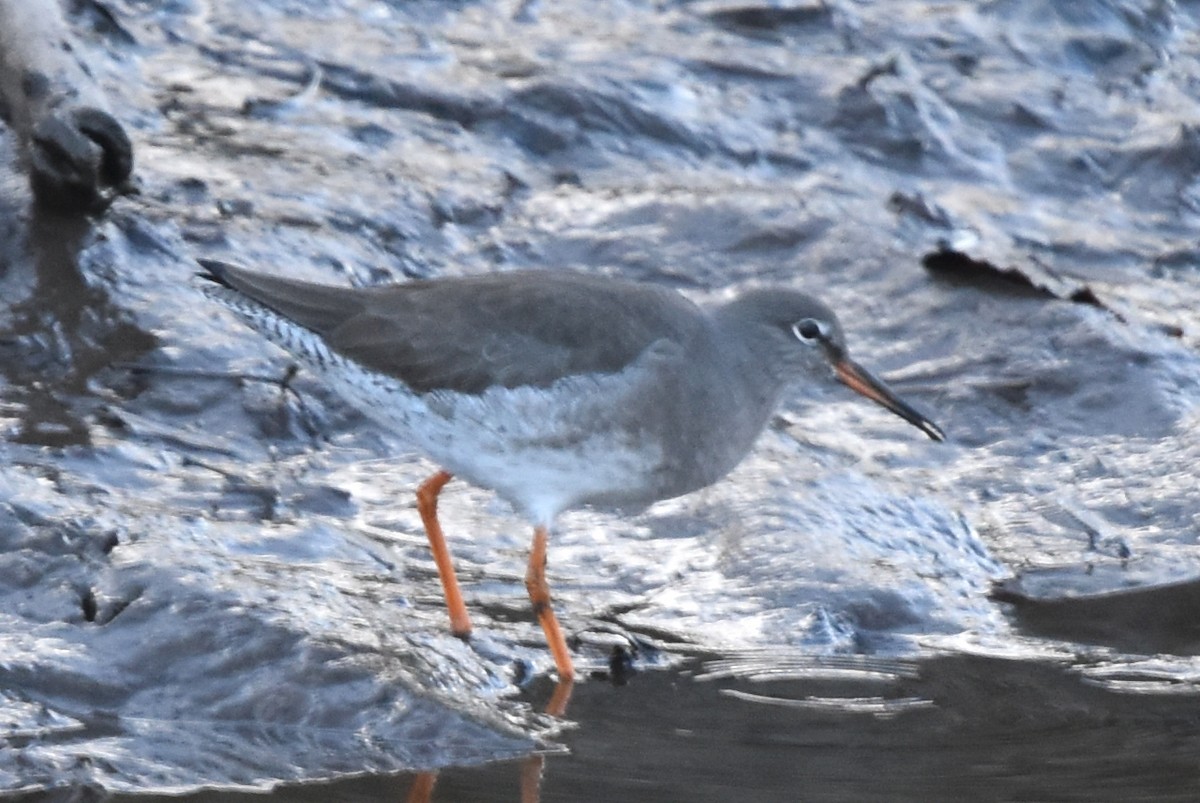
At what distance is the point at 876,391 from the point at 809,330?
386 millimetres

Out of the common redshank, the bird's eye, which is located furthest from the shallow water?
the bird's eye

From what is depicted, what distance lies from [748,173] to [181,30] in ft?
11.9

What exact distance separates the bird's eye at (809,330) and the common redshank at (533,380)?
0.34m

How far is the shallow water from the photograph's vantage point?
19.4 feet

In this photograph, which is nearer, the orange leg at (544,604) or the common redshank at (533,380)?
the orange leg at (544,604)

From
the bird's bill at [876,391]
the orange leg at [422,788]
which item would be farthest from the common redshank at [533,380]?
the orange leg at [422,788]

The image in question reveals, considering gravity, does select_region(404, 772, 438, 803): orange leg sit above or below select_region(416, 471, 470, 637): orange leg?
above

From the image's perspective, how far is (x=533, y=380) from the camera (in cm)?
670

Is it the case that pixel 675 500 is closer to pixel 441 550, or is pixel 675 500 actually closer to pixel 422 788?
pixel 441 550

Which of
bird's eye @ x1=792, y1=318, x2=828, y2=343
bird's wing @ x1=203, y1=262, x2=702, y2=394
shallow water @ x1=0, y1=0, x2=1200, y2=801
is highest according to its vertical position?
bird's wing @ x1=203, y1=262, x2=702, y2=394

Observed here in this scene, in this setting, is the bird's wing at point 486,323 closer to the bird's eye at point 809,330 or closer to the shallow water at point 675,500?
the bird's eye at point 809,330

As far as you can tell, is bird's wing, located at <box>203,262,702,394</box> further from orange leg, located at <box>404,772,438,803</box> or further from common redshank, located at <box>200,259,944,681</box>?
orange leg, located at <box>404,772,438,803</box>

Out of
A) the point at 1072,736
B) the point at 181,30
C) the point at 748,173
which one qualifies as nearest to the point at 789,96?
the point at 748,173

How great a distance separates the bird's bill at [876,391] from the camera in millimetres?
7445
